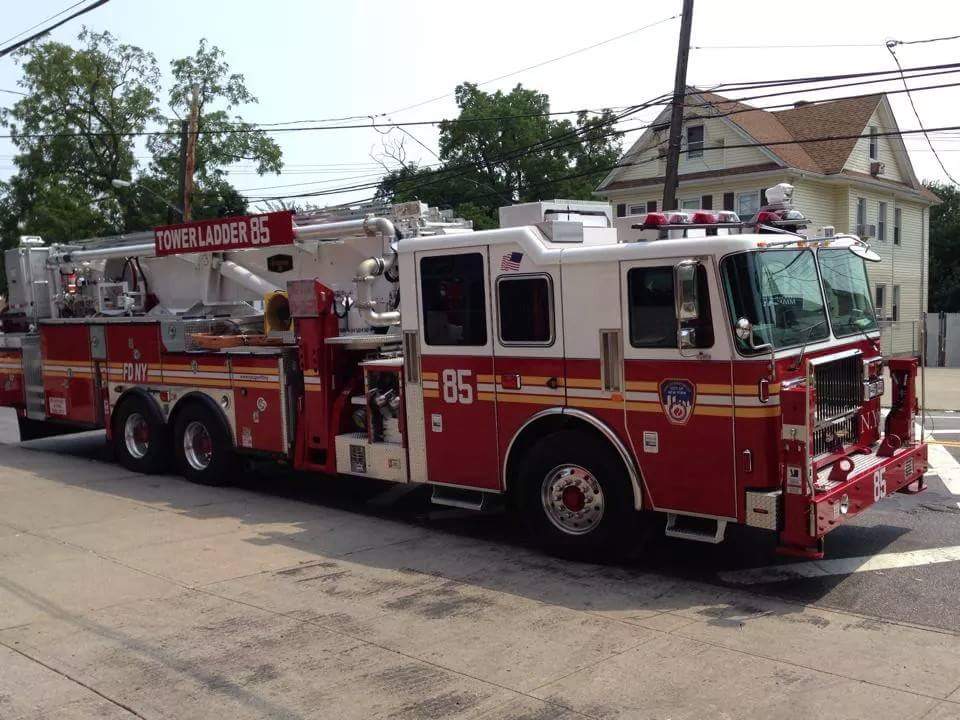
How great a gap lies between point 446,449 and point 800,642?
3364 mm

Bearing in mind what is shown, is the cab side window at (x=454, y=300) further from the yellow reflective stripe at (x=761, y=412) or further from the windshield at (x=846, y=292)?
the windshield at (x=846, y=292)

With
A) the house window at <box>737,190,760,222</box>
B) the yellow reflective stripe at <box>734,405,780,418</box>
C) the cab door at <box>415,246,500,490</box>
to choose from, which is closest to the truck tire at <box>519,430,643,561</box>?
the cab door at <box>415,246,500,490</box>

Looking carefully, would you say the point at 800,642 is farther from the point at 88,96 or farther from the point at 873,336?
the point at 88,96

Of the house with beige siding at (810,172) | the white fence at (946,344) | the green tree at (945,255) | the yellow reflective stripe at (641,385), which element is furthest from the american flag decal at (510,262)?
the green tree at (945,255)

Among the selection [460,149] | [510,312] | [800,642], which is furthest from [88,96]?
[800,642]

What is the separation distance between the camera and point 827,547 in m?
7.59

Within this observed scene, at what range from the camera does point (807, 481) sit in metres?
6.11

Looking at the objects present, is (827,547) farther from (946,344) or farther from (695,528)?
(946,344)

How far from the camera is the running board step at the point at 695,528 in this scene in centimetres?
659

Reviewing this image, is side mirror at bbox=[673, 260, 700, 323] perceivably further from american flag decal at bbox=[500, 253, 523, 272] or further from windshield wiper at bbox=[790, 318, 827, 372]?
american flag decal at bbox=[500, 253, 523, 272]

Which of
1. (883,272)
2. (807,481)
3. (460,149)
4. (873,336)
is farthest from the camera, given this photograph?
(460,149)

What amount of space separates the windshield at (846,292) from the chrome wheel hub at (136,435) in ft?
26.3

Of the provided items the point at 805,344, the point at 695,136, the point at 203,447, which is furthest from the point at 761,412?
the point at 695,136

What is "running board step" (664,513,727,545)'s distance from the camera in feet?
21.6
